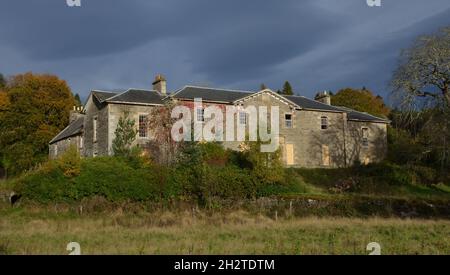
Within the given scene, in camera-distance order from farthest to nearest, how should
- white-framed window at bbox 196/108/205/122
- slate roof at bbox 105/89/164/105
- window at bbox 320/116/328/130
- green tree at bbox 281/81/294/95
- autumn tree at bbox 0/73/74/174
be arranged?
green tree at bbox 281/81/294/95
autumn tree at bbox 0/73/74/174
window at bbox 320/116/328/130
white-framed window at bbox 196/108/205/122
slate roof at bbox 105/89/164/105

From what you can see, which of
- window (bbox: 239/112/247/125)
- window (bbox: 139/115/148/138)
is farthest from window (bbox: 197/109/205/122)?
window (bbox: 139/115/148/138)

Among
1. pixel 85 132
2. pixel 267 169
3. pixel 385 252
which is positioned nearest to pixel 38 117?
pixel 85 132

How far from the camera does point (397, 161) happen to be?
44438mm

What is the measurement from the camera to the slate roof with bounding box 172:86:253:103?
127 feet

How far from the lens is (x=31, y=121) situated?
51.3m

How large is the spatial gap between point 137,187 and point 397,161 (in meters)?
25.9

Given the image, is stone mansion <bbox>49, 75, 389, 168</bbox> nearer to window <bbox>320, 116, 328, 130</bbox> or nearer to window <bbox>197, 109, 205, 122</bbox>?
window <bbox>320, 116, 328, 130</bbox>

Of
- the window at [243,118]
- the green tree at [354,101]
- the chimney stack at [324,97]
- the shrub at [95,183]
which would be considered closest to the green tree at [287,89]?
the green tree at [354,101]

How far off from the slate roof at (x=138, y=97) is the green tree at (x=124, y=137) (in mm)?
1192

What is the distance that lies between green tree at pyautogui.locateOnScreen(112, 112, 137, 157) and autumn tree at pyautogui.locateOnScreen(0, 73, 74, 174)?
1840cm

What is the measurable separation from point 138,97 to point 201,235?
2235 centimetres

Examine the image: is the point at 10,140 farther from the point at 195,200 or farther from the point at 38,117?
the point at 195,200

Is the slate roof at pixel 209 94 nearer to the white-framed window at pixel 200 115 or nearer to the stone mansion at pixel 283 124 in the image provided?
the stone mansion at pixel 283 124

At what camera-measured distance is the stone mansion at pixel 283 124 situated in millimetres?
37219
